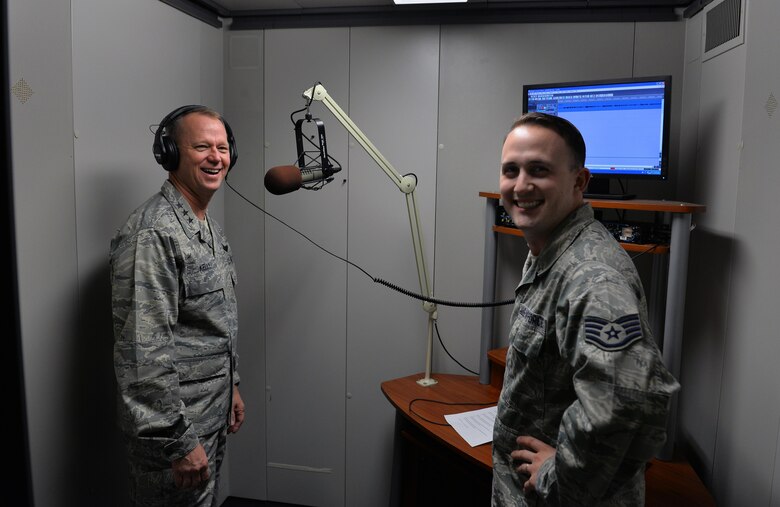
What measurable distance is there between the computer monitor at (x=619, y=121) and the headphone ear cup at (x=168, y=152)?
4.58ft

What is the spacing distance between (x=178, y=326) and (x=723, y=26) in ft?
6.77

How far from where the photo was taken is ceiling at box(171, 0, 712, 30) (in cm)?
227

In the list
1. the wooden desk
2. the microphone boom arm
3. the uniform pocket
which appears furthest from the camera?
the microphone boom arm

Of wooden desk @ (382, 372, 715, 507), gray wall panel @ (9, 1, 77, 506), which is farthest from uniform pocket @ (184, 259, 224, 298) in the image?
wooden desk @ (382, 372, 715, 507)

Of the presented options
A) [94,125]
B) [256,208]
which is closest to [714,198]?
[256,208]

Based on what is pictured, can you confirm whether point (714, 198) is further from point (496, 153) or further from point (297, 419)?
point (297, 419)

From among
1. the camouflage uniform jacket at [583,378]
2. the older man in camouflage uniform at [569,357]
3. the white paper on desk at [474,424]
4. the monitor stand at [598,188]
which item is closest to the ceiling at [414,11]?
the monitor stand at [598,188]

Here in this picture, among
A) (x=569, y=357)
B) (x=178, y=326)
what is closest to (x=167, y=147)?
(x=178, y=326)

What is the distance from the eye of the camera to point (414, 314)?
2580 mm

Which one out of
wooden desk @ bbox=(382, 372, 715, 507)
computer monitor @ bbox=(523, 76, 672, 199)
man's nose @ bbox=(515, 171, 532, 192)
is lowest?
wooden desk @ bbox=(382, 372, 715, 507)

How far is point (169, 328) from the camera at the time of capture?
153 cm

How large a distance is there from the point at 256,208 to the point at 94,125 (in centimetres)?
95

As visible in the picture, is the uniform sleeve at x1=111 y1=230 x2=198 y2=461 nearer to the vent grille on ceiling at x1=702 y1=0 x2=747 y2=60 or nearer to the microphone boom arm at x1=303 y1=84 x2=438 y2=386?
the microphone boom arm at x1=303 y1=84 x2=438 y2=386

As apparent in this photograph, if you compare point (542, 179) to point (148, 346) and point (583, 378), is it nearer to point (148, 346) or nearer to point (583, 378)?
point (583, 378)
